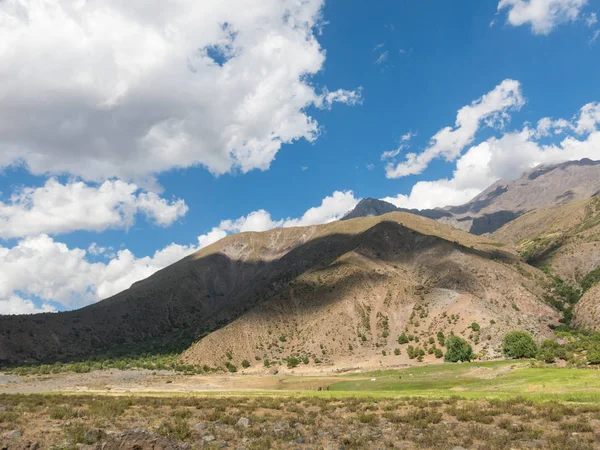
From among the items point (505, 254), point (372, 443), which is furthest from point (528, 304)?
point (372, 443)

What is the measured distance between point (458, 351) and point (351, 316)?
40.2m

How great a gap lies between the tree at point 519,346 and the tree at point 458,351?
272 inches

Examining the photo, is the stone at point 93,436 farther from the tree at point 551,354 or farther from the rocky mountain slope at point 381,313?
the rocky mountain slope at point 381,313

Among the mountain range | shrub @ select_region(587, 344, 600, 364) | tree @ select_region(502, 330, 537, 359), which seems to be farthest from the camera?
the mountain range

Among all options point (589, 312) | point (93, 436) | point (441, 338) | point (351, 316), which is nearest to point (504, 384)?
point (93, 436)

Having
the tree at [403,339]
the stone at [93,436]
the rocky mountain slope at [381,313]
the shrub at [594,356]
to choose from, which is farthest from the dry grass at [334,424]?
the tree at [403,339]

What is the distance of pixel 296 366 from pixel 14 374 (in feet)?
242

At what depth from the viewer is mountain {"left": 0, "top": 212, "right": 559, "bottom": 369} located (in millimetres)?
110562

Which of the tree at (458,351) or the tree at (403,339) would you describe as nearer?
the tree at (458,351)

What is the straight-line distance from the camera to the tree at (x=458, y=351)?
277 feet

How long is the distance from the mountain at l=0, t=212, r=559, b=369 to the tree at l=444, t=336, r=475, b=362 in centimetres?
758

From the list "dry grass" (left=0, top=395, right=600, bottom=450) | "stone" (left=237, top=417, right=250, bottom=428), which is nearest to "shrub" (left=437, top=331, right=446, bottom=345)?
"dry grass" (left=0, top=395, right=600, bottom=450)

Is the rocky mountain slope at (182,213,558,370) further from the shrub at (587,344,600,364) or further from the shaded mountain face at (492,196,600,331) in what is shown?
the shrub at (587,344,600,364)

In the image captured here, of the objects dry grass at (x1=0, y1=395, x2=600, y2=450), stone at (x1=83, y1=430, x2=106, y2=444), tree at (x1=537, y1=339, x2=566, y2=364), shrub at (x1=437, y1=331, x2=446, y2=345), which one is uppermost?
stone at (x1=83, y1=430, x2=106, y2=444)
